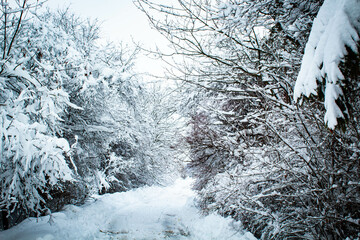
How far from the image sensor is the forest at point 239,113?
1.40 m

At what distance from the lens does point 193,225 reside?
23.6 ft

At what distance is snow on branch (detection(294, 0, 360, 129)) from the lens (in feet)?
3.40

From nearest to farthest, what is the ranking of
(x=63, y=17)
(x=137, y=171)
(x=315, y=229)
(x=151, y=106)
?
1. (x=315, y=229)
2. (x=63, y=17)
3. (x=137, y=171)
4. (x=151, y=106)

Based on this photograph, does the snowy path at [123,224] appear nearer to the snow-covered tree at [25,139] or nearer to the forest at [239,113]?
the forest at [239,113]

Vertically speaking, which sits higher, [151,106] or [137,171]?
[151,106]

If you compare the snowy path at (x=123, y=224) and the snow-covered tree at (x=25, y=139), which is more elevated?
the snow-covered tree at (x=25, y=139)

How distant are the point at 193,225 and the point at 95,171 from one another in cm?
449

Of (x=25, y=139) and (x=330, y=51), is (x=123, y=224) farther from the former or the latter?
(x=330, y=51)

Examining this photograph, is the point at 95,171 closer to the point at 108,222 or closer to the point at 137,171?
the point at 108,222

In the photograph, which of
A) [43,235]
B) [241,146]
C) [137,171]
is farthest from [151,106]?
[241,146]

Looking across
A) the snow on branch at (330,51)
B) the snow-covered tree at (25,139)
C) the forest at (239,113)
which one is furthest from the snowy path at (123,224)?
the snow on branch at (330,51)

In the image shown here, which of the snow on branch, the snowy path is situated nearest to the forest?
the snow on branch

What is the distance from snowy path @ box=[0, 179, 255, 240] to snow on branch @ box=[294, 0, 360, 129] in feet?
12.0

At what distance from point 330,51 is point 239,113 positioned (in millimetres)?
4527
